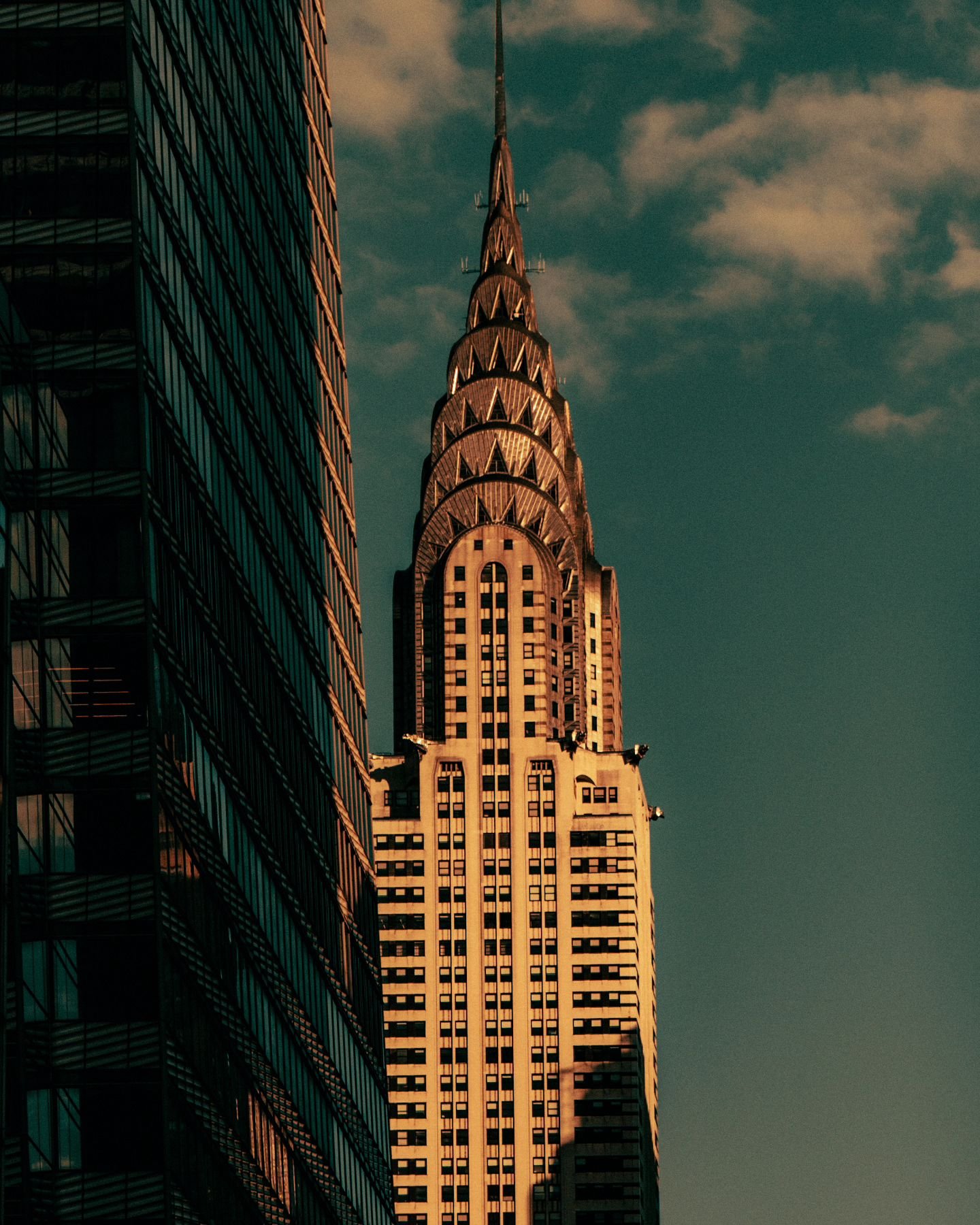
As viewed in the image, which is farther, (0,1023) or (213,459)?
(213,459)

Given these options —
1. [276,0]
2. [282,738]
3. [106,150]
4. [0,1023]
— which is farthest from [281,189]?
[0,1023]

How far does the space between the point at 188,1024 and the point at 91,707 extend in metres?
11.1

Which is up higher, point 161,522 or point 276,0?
point 276,0

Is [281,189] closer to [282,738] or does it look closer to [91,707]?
[282,738]

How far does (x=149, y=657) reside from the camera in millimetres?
91938

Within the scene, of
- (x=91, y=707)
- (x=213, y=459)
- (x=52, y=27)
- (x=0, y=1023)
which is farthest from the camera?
(x=213, y=459)

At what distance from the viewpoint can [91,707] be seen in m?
90.8

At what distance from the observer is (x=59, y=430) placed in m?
91.8

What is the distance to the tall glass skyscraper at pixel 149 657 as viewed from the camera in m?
87.8

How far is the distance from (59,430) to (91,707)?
893 centimetres

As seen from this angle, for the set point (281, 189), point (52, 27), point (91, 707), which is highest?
point (281, 189)

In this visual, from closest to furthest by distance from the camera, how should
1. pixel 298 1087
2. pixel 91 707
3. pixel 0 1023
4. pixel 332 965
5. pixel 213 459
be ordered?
pixel 0 1023, pixel 91 707, pixel 213 459, pixel 298 1087, pixel 332 965

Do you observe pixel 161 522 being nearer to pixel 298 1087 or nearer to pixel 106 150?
pixel 106 150

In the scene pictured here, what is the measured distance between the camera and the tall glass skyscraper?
87.8 meters
